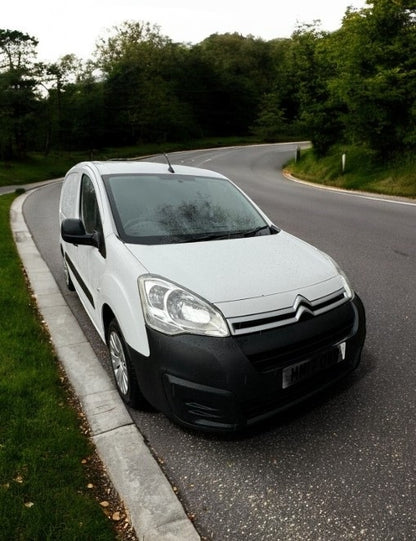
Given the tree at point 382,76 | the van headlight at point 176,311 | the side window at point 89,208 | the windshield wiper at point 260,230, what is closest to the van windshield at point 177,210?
the windshield wiper at point 260,230

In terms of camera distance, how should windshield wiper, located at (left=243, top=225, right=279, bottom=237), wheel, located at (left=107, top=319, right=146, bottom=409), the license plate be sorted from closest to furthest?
the license plate → wheel, located at (left=107, top=319, right=146, bottom=409) → windshield wiper, located at (left=243, top=225, right=279, bottom=237)

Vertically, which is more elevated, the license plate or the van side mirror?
the van side mirror

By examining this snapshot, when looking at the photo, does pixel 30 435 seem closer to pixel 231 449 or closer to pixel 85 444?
pixel 85 444

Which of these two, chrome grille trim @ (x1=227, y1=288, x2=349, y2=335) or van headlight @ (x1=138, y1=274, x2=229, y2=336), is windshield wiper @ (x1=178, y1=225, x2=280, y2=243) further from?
chrome grille trim @ (x1=227, y1=288, x2=349, y2=335)

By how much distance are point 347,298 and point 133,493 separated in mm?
1828

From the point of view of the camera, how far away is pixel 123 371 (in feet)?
10.3

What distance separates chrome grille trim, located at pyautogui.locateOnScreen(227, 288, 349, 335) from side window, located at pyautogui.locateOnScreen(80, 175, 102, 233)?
166 centimetres

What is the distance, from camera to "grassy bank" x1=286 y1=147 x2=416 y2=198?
14.8 metres

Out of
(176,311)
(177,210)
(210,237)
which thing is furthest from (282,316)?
(177,210)

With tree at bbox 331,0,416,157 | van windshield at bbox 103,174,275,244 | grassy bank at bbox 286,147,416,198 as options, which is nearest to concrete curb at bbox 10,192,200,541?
van windshield at bbox 103,174,275,244

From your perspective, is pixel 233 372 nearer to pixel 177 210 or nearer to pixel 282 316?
pixel 282 316

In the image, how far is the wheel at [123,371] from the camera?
9.62 ft

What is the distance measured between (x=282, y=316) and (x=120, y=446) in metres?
1.31

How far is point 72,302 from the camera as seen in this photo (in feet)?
17.5
